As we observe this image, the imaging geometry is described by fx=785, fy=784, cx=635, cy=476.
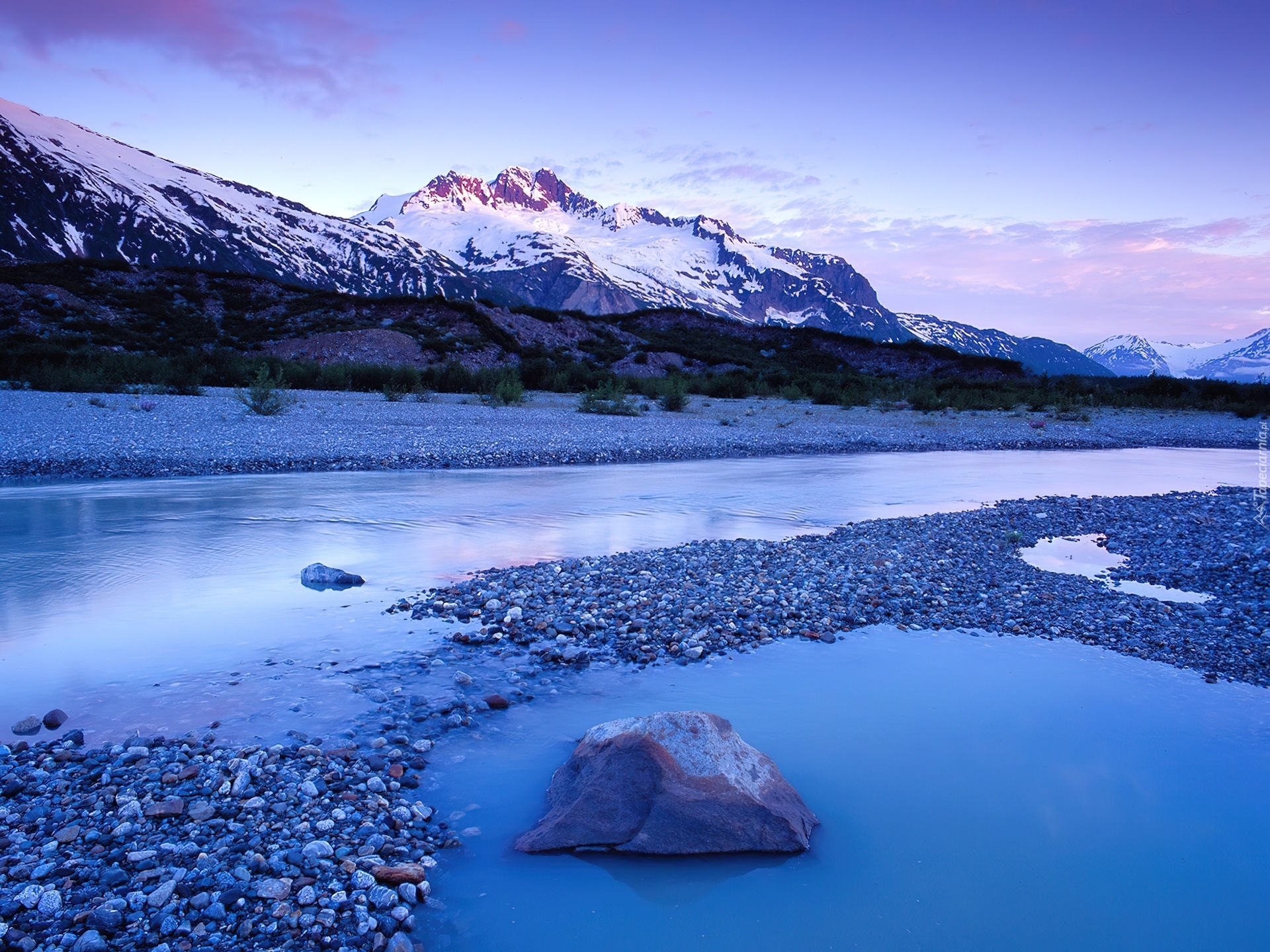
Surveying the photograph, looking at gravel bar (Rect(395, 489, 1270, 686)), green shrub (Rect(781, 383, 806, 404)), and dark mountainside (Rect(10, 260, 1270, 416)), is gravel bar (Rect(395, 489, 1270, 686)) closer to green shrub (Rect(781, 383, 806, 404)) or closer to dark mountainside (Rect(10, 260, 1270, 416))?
dark mountainside (Rect(10, 260, 1270, 416))

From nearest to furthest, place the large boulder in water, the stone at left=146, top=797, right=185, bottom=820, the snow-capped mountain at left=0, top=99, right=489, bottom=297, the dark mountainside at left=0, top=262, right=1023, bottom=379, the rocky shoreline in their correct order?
the rocky shoreline → the stone at left=146, top=797, right=185, bottom=820 → the large boulder in water → the dark mountainside at left=0, top=262, right=1023, bottom=379 → the snow-capped mountain at left=0, top=99, right=489, bottom=297

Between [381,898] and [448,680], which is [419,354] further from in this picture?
[381,898]

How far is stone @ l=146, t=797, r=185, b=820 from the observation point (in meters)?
3.26

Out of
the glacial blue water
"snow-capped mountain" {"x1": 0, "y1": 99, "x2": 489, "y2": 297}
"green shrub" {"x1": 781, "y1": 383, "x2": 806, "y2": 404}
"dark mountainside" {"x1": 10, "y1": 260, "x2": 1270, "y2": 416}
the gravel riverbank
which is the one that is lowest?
the glacial blue water

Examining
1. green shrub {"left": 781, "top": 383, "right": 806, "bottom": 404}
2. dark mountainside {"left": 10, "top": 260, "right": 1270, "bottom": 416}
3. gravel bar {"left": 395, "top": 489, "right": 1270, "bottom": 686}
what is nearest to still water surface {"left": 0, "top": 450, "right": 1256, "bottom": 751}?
gravel bar {"left": 395, "top": 489, "right": 1270, "bottom": 686}

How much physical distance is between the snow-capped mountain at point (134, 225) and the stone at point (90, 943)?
149622 millimetres

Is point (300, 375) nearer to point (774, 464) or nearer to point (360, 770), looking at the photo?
point (774, 464)

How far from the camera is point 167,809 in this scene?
329 centimetres

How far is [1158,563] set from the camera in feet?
26.6

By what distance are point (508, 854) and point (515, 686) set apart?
1.65m

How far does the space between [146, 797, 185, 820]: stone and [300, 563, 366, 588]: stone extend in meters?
3.74

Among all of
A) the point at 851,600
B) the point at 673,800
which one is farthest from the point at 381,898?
the point at 851,600

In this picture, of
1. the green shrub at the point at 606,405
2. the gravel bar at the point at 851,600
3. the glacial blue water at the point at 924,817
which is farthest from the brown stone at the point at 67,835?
the green shrub at the point at 606,405

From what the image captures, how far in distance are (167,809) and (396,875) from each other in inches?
42.7
